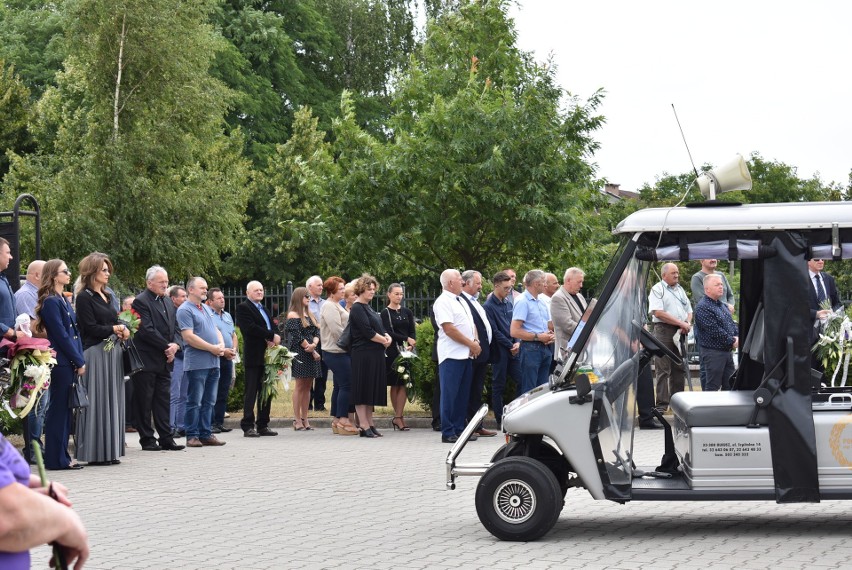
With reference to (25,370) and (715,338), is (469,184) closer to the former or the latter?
(715,338)

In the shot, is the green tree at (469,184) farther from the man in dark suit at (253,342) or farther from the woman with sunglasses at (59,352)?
the woman with sunglasses at (59,352)

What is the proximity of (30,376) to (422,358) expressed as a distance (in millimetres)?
8024

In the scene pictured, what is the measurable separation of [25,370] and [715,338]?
7.88 metres

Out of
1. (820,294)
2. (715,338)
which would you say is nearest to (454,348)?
(715,338)

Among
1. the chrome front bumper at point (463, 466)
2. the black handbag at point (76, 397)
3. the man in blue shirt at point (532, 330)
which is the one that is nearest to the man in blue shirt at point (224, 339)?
the black handbag at point (76, 397)

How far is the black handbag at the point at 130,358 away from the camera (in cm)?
1377

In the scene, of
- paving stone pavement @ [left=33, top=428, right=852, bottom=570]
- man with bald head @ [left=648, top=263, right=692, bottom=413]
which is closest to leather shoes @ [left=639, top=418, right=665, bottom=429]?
man with bald head @ [left=648, top=263, right=692, bottom=413]

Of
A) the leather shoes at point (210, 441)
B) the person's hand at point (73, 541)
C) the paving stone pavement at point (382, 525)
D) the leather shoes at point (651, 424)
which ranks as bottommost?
the paving stone pavement at point (382, 525)

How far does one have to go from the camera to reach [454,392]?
48.2 ft

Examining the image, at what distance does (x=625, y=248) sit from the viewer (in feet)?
28.2

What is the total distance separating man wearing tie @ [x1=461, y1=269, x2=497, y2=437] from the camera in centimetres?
1533

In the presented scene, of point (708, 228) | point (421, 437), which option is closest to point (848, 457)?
point (708, 228)

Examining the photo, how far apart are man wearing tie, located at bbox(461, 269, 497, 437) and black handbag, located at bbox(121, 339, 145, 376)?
397cm

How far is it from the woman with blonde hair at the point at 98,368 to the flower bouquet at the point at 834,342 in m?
7.26
